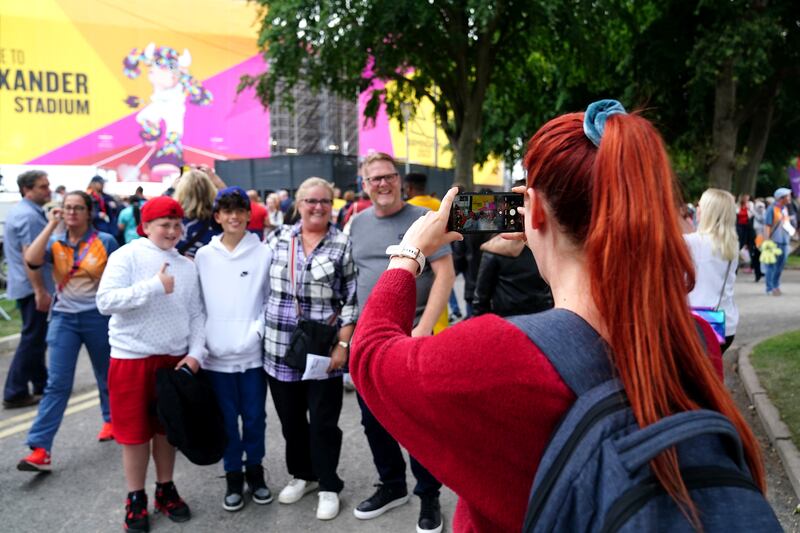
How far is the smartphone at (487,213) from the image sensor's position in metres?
→ 1.63

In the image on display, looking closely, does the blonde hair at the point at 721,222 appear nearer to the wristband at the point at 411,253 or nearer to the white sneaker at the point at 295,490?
the white sneaker at the point at 295,490

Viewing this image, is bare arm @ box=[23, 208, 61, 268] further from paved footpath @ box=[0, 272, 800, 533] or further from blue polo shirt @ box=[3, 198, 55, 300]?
paved footpath @ box=[0, 272, 800, 533]

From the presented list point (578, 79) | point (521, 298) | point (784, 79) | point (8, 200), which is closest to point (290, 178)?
point (578, 79)

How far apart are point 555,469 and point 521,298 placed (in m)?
3.49

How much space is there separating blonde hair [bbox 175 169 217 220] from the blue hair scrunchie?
375 centimetres

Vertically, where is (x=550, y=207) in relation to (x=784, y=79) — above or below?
below

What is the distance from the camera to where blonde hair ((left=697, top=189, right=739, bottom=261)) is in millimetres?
4301

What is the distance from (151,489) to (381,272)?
6.82 feet

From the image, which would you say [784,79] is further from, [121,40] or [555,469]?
[121,40]

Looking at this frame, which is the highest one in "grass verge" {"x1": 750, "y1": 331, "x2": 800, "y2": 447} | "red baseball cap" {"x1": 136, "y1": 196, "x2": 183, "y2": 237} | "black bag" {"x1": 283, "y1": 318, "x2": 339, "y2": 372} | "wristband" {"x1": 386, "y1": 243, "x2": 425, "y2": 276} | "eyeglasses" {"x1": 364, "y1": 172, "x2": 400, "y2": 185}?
"eyeglasses" {"x1": 364, "y1": 172, "x2": 400, "y2": 185}

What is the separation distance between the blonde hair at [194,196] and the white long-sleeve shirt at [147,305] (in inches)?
27.8

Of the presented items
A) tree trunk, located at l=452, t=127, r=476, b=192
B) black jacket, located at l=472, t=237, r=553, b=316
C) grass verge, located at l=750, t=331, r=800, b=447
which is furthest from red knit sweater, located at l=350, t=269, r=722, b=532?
tree trunk, located at l=452, t=127, r=476, b=192

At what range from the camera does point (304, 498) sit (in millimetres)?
4023

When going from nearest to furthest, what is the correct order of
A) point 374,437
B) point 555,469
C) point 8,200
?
point 555,469, point 374,437, point 8,200
